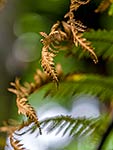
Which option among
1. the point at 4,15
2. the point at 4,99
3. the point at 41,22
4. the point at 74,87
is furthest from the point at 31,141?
the point at 4,15

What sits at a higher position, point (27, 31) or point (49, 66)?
point (27, 31)

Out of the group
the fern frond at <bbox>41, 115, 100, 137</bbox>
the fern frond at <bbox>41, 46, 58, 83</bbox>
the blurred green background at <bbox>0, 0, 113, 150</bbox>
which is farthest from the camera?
the blurred green background at <bbox>0, 0, 113, 150</bbox>

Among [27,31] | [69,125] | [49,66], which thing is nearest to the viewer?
[49,66]

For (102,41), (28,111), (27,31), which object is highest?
(27,31)

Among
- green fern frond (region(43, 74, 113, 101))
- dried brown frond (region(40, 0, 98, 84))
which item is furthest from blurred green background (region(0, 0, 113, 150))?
dried brown frond (region(40, 0, 98, 84))

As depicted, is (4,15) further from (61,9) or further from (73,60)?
(73,60)

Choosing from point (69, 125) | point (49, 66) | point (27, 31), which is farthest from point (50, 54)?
point (27, 31)

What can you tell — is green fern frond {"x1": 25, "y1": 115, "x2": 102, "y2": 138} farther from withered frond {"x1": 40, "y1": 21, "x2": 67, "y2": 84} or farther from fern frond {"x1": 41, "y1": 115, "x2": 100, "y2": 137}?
withered frond {"x1": 40, "y1": 21, "x2": 67, "y2": 84}

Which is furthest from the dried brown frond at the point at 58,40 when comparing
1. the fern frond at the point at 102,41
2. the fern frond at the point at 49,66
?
the fern frond at the point at 102,41

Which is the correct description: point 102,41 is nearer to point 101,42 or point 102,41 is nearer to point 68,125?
point 101,42
